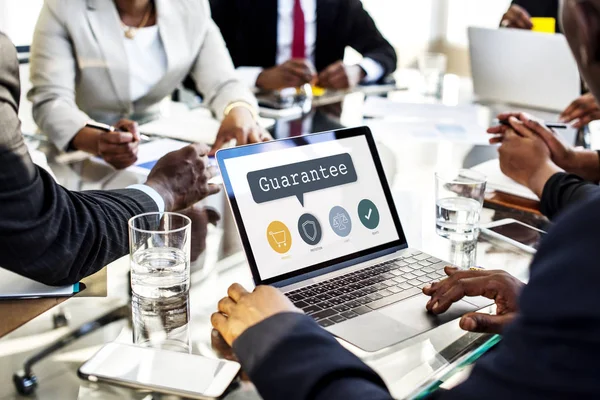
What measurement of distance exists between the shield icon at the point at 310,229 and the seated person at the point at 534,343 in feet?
0.85

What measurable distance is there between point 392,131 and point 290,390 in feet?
4.70

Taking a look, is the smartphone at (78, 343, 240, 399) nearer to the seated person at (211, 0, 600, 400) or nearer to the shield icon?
the seated person at (211, 0, 600, 400)

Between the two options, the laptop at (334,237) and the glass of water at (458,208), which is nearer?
the laptop at (334,237)

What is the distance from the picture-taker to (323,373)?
738 millimetres

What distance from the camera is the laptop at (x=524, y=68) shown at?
230 centimetres

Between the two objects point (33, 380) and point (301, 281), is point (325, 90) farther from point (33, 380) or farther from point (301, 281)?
point (33, 380)

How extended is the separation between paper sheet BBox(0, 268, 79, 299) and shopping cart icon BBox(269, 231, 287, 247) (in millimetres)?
302

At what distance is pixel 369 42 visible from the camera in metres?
3.16

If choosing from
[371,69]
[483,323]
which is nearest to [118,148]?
[483,323]

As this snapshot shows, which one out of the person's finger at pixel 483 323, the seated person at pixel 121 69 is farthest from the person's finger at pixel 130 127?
the person's finger at pixel 483 323

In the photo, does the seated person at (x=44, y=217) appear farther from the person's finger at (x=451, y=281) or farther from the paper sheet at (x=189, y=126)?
the paper sheet at (x=189, y=126)

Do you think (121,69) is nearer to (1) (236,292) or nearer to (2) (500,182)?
(2) (500,182)

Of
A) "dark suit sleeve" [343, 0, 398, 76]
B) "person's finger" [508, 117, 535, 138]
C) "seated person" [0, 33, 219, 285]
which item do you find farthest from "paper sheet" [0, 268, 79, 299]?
→ "dark suit sleeve" [343, 0, 398, 76]

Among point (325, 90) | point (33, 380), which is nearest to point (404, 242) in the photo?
point (33, 380)
